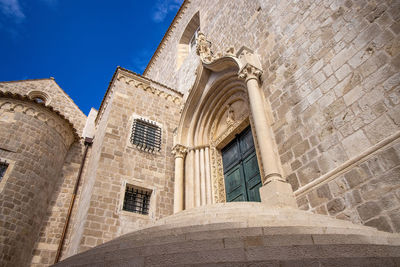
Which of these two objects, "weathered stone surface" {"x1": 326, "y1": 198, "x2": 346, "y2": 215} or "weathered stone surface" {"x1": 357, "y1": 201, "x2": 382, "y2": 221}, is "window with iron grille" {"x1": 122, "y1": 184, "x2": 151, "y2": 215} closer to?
"weathered stone surface" {"x1": 326, "y1": 198, "x2": 346, "y2": 215}

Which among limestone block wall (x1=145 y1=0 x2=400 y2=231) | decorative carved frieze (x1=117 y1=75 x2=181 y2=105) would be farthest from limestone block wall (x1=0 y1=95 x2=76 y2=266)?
limestone block wall (x1=145 y1=0 x2=400 y2=231)

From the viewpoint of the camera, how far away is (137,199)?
8367mm

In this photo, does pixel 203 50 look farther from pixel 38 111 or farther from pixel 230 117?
pixel 38 111

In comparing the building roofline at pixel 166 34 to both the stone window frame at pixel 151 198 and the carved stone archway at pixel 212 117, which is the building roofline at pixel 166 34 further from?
the stone window frame at pixel 151 198

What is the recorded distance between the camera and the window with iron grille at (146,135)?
30.9 ft

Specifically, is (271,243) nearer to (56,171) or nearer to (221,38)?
(221,38)

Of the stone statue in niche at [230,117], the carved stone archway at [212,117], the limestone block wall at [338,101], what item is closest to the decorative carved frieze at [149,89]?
the carved stone archway at [212,117]

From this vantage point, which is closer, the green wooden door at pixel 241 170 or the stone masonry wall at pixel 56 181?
the green wooden door at pixel 241 170

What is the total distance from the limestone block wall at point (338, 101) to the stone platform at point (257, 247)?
69cm

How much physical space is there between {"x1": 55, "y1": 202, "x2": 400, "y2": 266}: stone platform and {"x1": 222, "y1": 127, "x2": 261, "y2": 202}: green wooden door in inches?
123

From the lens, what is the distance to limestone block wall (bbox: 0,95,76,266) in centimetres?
778

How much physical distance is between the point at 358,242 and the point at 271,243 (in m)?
0.79

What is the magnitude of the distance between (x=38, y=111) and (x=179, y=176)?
576cm

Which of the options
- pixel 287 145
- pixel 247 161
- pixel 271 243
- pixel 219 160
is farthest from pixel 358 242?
pixel 219 160
